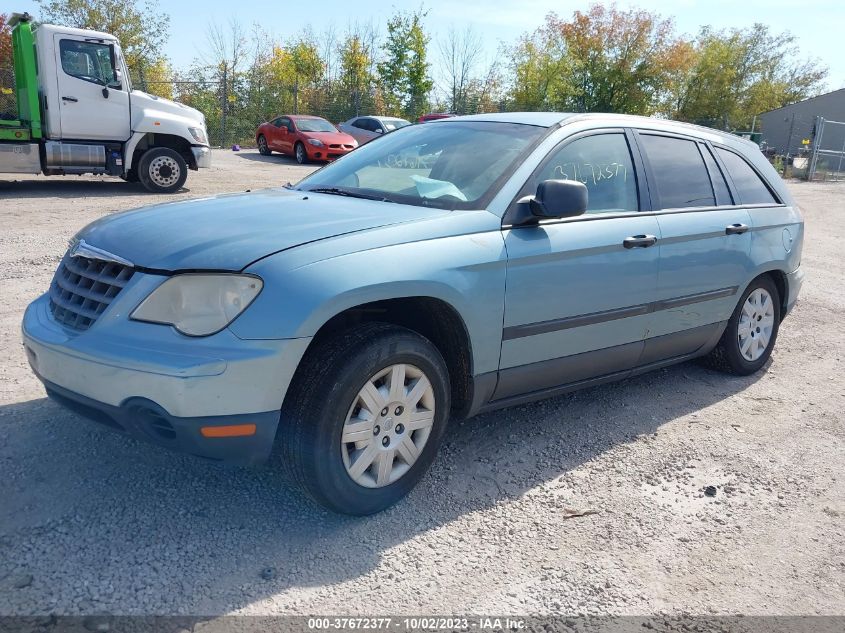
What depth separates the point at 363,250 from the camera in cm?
288

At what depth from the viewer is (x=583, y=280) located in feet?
11.9

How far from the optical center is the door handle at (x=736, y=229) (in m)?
4.55

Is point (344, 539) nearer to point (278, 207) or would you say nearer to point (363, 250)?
point (363, 250)

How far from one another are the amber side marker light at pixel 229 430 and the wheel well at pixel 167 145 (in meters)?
11.6

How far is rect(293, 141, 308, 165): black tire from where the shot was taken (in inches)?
870

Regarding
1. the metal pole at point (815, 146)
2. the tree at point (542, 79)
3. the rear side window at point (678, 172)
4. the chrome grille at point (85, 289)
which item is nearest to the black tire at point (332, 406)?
the chrome grille at point (85, 289)

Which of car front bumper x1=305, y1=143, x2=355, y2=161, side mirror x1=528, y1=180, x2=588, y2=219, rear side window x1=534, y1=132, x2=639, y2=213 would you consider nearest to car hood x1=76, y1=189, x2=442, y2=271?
side mirror x1=528, y1=180, x2=588, y2=219

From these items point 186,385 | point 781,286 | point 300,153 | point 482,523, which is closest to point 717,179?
point 781,286

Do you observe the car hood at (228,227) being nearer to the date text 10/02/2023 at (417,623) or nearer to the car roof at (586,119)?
the car roof at (586,119)

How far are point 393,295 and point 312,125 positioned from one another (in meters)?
20.9

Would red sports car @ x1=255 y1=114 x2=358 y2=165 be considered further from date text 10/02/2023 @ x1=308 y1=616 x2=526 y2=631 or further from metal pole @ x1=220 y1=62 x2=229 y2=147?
date text 10/02/2023 @ x1=308 y1=616 x2=526 y2=631

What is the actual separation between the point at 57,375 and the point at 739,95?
5969 centimetres

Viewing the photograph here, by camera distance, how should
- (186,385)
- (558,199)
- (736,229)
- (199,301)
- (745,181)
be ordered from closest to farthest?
(186,385) → (199,301) → (558,199) → (736,229) → (745,181)

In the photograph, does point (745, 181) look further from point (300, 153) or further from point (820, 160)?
point (820, 160)
